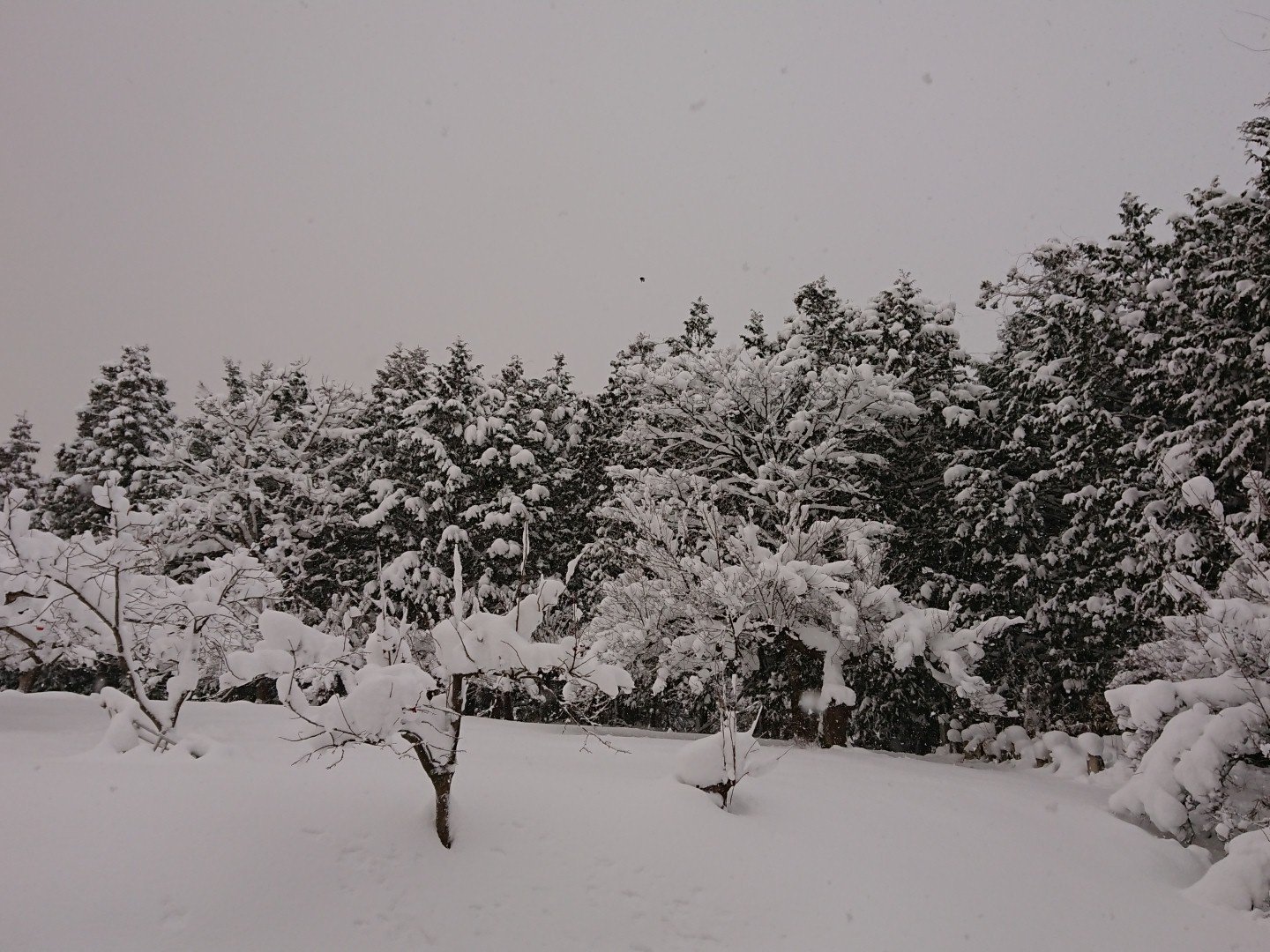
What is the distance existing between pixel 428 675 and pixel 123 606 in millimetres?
4800

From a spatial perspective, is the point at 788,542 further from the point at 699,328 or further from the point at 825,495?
the point at 699,328

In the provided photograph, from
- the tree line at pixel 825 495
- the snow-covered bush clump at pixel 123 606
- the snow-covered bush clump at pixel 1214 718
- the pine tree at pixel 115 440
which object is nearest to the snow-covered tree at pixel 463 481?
the tree line at pixel 825 495

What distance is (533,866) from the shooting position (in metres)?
5.31

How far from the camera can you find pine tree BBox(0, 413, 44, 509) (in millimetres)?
31266

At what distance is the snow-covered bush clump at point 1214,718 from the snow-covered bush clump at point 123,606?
953 centimetres

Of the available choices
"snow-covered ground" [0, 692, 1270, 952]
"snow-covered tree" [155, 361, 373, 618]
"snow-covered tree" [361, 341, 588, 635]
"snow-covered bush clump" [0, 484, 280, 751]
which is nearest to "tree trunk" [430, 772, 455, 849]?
"snow-covered ground" [0, 692, 1270, 952]

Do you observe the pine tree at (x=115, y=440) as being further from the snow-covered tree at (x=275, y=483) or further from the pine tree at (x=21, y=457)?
the pine tree at (x=21, y=457)

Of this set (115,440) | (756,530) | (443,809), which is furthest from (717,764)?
(115,440)

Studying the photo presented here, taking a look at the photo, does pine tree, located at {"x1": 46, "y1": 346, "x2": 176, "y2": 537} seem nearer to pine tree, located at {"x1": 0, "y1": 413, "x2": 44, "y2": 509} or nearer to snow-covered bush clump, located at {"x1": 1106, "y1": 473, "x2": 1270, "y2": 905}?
pine tree, located at {"x1": 0, "y1": 413, "x2": 44, "y2": 509}

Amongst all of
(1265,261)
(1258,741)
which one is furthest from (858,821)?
(1265,261)

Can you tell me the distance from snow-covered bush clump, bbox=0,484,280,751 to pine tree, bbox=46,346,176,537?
16023 mm

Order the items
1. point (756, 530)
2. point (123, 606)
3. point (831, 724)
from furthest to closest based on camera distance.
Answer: point (831, 724), point (756, 530), point (123, 606)

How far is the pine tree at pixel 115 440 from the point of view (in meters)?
24.2

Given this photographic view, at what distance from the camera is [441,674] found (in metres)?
5.46
